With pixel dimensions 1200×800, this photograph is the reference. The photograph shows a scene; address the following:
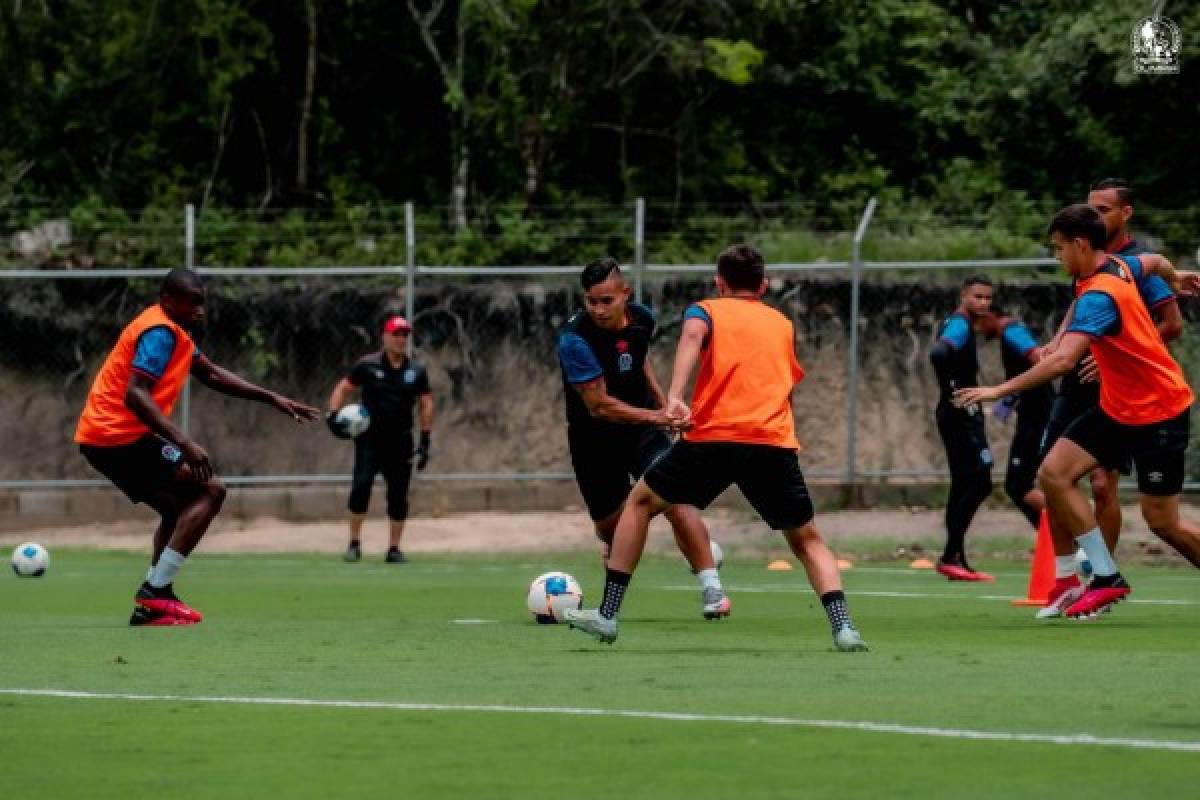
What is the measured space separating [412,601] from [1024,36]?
18.1m

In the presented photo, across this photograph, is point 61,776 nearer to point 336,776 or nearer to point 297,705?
point 336,776

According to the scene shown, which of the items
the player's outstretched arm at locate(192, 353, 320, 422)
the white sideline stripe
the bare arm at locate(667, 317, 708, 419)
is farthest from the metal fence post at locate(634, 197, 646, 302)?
the bare arm at locate(667, 317, 708, 419)

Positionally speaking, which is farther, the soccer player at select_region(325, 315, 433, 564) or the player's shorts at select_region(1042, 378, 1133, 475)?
the soccer player at select_region(325, 315, 433, 564)

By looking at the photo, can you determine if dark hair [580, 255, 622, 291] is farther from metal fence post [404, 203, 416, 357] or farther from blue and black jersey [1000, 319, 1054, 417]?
metal fence post [404, 203, 416, 357]

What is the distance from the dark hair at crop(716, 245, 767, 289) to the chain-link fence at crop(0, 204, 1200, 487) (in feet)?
48.3

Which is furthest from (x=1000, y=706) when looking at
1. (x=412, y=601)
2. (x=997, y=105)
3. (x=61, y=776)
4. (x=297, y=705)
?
(x=997, y=105)

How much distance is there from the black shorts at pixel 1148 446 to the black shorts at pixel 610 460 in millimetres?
2680

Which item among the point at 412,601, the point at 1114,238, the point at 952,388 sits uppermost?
the point at 1114,238

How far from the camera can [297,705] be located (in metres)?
8.55

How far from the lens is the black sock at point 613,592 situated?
11.3 m

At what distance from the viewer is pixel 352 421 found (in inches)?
869

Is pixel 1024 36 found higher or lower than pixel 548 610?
higher

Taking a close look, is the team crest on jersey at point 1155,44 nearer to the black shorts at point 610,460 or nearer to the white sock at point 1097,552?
the black shorts at point 610,460

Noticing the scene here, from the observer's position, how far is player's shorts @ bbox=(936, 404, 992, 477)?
18453 mm
